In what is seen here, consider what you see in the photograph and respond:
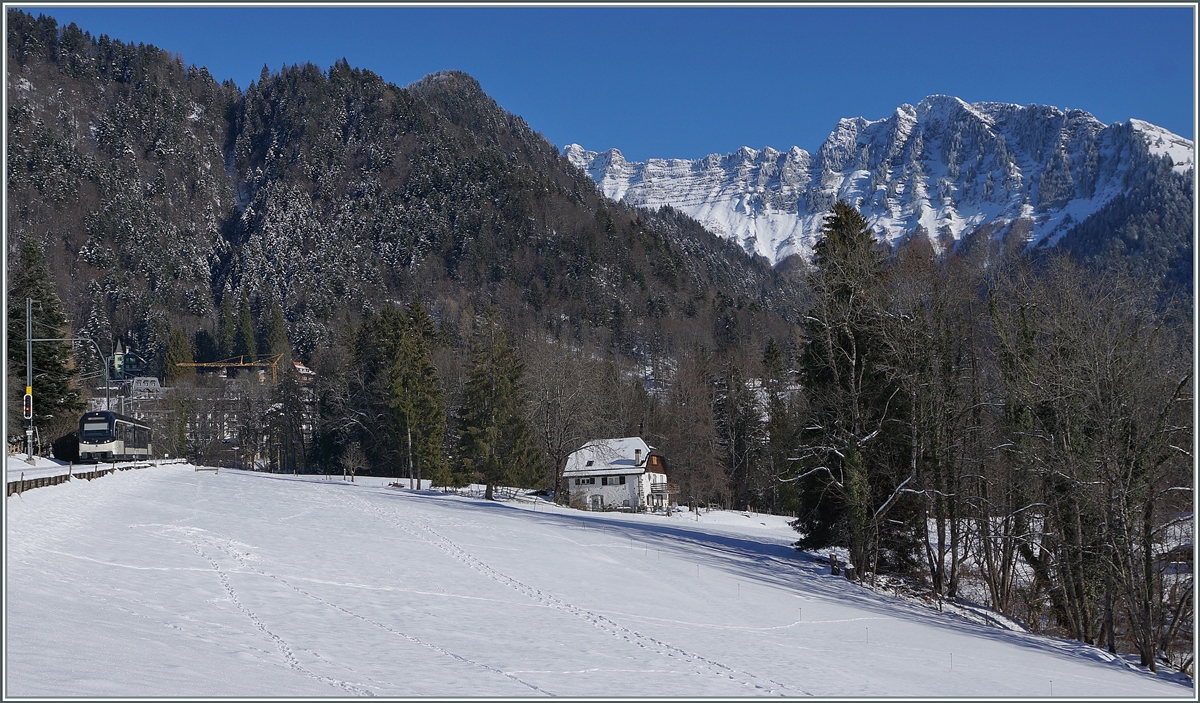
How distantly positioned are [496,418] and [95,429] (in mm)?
27399

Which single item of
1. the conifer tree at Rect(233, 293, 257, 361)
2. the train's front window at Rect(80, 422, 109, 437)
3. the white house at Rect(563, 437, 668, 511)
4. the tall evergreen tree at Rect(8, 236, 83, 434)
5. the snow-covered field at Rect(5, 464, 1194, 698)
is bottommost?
the white house at Rect(563, 437, 668, 511)

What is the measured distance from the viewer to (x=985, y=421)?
113ft

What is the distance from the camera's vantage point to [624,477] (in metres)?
74.7

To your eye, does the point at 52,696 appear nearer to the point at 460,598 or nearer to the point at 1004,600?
the point at 460,598

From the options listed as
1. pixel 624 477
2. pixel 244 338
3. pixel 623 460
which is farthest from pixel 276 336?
pixel 624 477

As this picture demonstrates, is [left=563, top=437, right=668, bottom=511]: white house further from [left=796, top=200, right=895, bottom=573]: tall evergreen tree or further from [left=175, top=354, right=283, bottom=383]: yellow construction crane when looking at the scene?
[left=175, top=354, right=283, bottom=383]: yellow construction crane

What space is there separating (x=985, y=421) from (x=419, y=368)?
1583 inches

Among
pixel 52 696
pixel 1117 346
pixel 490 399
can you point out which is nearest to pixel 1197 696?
pixel 1117 346

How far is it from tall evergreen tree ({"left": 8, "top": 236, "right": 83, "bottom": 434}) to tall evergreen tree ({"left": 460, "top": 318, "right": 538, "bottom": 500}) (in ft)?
77.2

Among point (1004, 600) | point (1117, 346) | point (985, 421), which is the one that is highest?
point (1117, 346)

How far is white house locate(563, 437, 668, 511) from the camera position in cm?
7350

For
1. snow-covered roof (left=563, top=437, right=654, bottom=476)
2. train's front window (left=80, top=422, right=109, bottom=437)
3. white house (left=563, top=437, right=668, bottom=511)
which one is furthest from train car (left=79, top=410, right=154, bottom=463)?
snow-covered roof (left=563, top=437, right=654, bottom=476)

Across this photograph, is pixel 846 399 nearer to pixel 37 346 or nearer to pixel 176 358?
pixel 37 346

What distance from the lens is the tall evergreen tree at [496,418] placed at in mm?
55188
